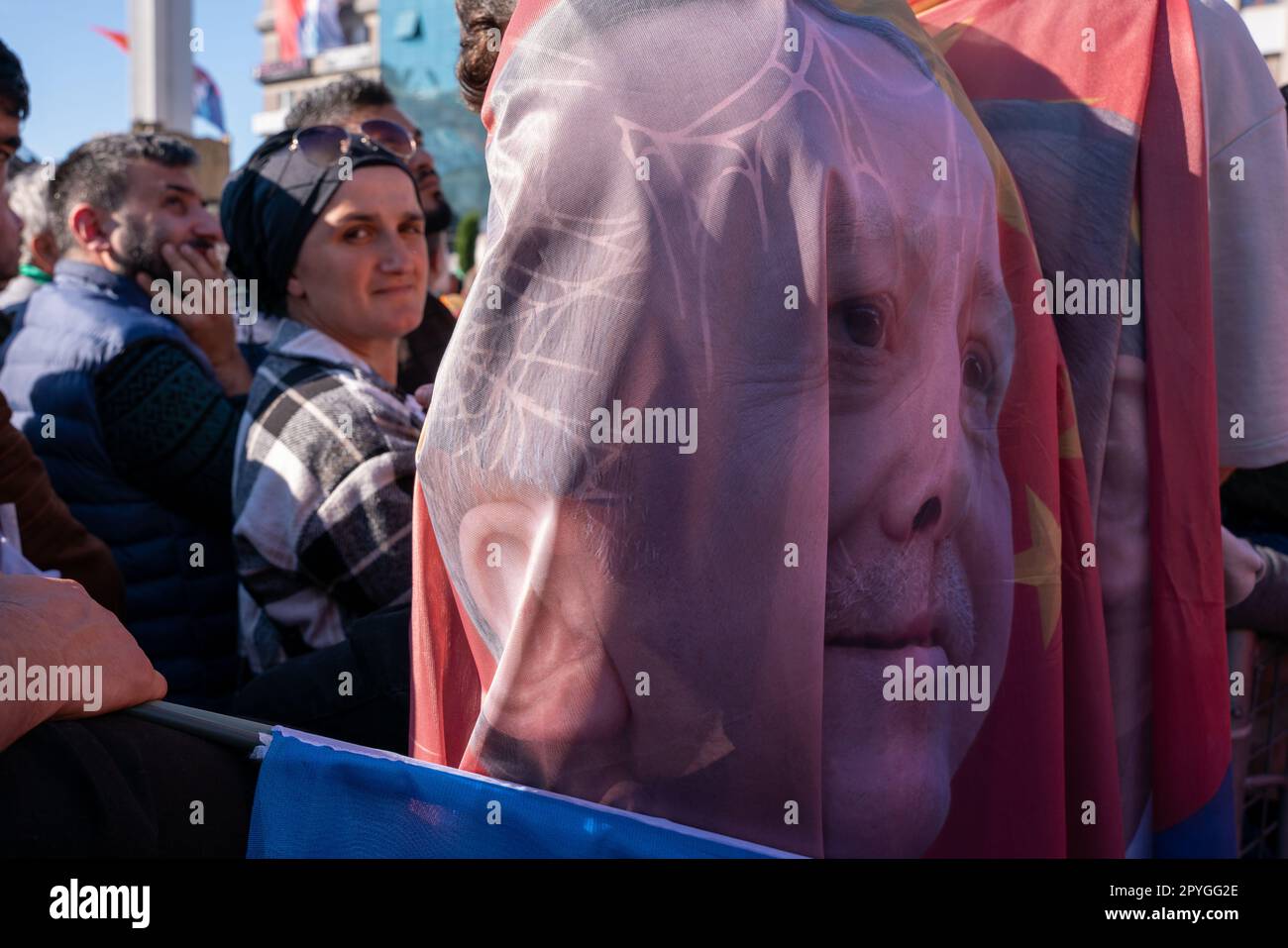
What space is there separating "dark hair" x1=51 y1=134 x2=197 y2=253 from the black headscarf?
62cm

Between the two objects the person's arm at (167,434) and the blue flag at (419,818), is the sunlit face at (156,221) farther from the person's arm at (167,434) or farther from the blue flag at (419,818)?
the blue flag at (419,818)

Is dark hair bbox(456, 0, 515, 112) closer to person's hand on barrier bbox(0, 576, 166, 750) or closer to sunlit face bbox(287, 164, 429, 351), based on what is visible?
person's hand on barrier bbox(0, 576, 166, 750)

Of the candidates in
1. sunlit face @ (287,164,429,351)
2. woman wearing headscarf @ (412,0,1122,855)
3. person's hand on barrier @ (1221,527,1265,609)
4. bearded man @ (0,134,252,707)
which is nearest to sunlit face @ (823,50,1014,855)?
woman wearing headscarf @ (412,0,1122,855)

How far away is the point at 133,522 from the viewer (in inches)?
99.9

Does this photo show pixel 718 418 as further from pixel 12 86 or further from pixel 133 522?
pixel 12 86

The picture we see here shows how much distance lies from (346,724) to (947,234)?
41.5 inches

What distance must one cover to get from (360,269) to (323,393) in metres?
0.34

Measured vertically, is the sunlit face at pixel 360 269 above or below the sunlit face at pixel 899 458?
above

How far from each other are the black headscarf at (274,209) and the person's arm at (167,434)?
0.79ft

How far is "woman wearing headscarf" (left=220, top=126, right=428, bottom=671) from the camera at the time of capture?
7.07ft

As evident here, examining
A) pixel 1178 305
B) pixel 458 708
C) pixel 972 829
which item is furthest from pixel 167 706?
pixel 1178 305

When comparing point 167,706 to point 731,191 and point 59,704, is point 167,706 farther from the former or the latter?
point 731,191

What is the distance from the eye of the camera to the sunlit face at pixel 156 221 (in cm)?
296

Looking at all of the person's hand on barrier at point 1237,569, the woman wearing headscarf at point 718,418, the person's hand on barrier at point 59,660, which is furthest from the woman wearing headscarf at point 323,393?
the person's hand on barrier at point 1237,569
